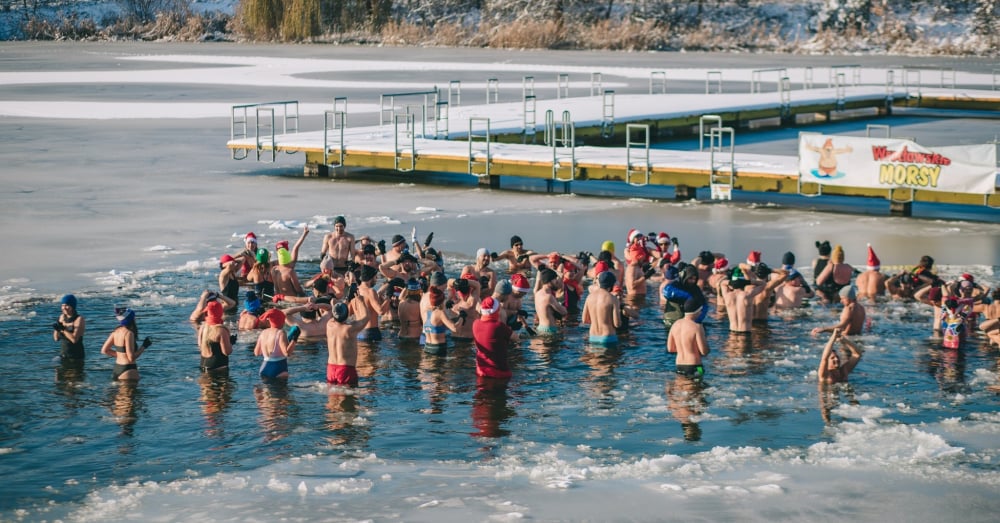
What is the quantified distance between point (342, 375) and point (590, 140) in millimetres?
25725

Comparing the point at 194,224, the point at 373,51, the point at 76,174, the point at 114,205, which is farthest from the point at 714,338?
the point at 373,51

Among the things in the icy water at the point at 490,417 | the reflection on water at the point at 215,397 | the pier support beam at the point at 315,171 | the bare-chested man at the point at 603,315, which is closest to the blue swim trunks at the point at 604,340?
the bare-chested man at the point at 603,315

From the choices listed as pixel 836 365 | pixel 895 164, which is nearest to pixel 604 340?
pixel 836 365

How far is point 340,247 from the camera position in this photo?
22234 mm

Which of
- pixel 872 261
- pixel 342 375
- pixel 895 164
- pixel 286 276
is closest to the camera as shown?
pixel 342 375

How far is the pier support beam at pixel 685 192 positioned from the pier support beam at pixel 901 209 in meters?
4.33

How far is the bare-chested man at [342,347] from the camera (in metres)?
15.5

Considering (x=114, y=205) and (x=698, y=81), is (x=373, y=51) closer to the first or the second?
(x=698, y=81)

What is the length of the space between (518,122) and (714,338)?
846 inches

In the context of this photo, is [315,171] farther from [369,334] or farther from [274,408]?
[274,408]

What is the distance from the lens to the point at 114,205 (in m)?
28.1

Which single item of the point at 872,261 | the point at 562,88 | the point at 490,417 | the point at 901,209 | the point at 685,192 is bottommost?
the point at 490,417

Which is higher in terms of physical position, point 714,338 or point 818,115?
point 818,115

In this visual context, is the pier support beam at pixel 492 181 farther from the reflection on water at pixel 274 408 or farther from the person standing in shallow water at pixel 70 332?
the reflection on water at pixel 274 408
